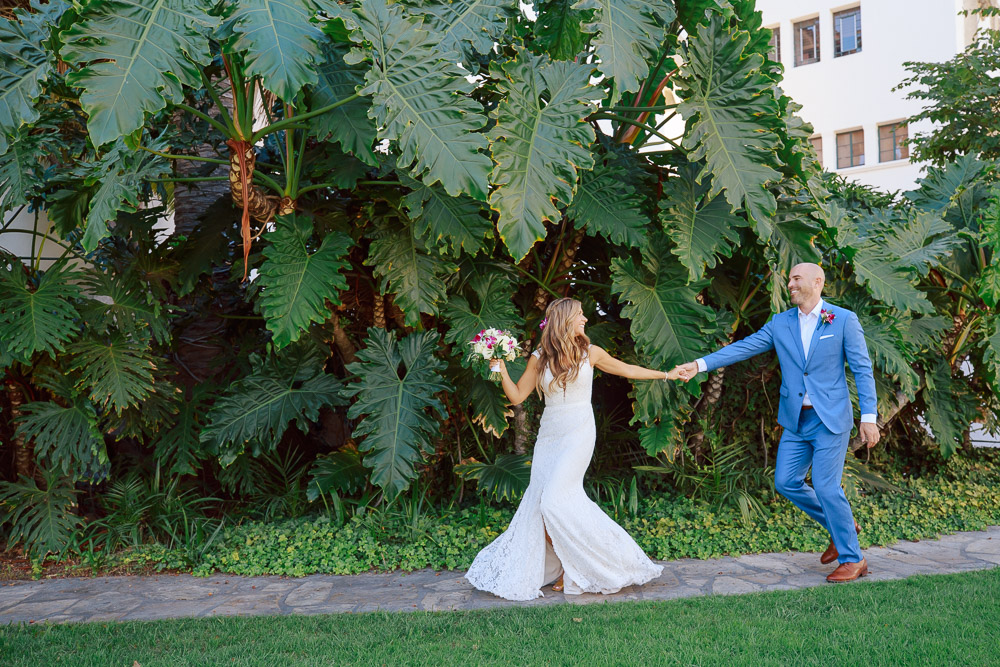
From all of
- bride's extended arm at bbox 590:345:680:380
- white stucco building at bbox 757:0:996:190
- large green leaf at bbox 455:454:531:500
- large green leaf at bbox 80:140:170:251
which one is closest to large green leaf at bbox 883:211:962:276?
bride's extended arm at bbox 590:345:680:380

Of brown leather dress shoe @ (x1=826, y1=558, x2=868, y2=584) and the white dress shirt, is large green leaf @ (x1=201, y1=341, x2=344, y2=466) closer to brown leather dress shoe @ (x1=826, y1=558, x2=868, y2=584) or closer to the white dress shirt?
the white dress shirt

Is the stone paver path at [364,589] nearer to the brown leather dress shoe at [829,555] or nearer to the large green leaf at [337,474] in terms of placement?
the brown leather dress shoe at [829,555]

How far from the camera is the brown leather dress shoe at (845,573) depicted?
15.2 ft

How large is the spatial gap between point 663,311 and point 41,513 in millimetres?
4341

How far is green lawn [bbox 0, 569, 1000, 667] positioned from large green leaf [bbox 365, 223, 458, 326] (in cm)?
188

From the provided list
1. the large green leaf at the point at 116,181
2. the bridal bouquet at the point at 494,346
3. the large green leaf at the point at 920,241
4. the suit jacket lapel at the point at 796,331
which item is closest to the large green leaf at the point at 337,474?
the bridal bouquet at the point at 494,346

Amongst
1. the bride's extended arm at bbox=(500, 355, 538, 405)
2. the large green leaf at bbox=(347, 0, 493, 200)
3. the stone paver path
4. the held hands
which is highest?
the large green leaf at bbox=(347, 0, 493, 200)

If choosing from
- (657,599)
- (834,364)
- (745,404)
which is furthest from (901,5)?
(657,599)

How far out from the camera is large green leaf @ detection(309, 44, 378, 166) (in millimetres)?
4676

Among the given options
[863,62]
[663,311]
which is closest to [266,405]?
[663,311]

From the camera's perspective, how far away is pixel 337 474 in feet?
18.7

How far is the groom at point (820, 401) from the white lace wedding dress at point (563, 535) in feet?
2.70

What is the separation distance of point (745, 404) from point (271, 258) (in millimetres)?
3823

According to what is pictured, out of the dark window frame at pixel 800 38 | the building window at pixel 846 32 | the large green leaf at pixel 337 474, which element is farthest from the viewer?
the dark window frame at pixel 800 38
